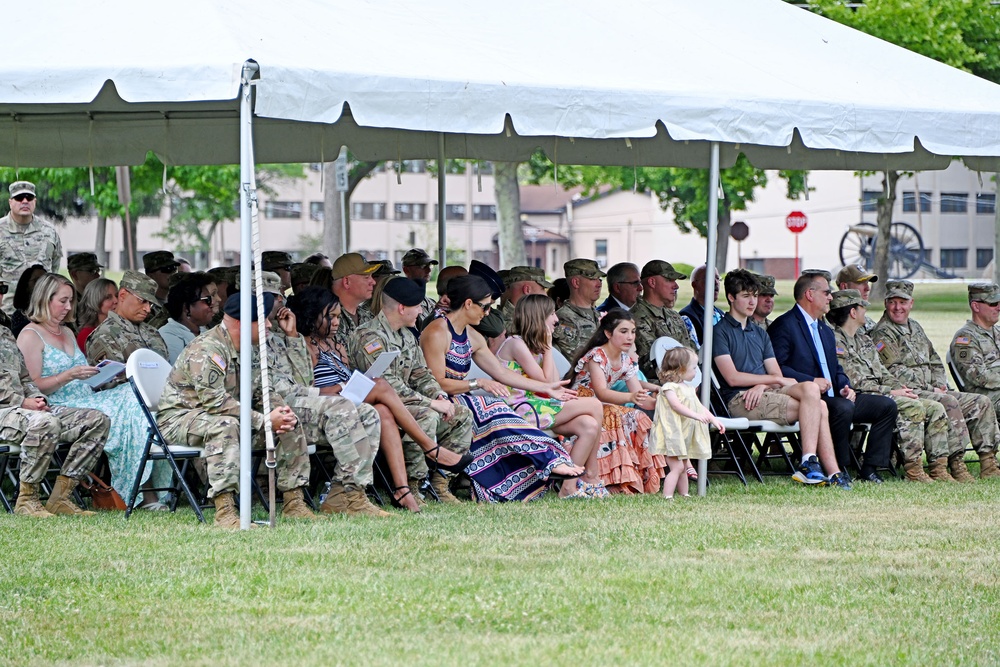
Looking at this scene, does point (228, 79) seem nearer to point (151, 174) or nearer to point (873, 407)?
point (873, 407)

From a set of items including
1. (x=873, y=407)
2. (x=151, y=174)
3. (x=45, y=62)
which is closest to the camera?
(x=45, y=62)

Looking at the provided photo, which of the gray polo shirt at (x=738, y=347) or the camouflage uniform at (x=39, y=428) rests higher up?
the gray polo shirt at (x=738, y=347)

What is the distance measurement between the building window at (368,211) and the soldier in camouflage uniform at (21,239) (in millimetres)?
58664

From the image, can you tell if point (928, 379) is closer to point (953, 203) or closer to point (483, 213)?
point (953, 203)

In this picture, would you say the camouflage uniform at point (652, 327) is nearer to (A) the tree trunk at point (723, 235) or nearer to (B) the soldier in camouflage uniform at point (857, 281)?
(B) the soldier in camouflage uniform at point (857, 281)

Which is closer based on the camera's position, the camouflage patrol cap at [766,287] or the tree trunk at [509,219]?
the camouflage patrol cap at [766,287]

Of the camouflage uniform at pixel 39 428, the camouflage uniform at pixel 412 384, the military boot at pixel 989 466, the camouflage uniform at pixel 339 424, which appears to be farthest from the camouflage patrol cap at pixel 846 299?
the camouflage uniform at pixel 39 428

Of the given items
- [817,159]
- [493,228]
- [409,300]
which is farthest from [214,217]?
[409,300]

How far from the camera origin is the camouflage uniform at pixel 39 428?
725 centimetres

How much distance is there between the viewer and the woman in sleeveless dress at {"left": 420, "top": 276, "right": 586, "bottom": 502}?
26.9 ft

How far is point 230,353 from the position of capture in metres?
7.39

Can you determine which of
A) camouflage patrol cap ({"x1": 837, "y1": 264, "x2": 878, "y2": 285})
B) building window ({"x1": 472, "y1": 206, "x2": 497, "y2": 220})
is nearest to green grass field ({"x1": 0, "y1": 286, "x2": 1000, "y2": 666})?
camouflage patrol cap ({"x1": 837, "y1": 264, "x2": 878, "y2": 285})

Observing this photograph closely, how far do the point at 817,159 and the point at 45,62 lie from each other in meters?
7.01

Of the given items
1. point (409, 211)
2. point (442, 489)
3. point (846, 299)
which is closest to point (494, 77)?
point (442, 489)
